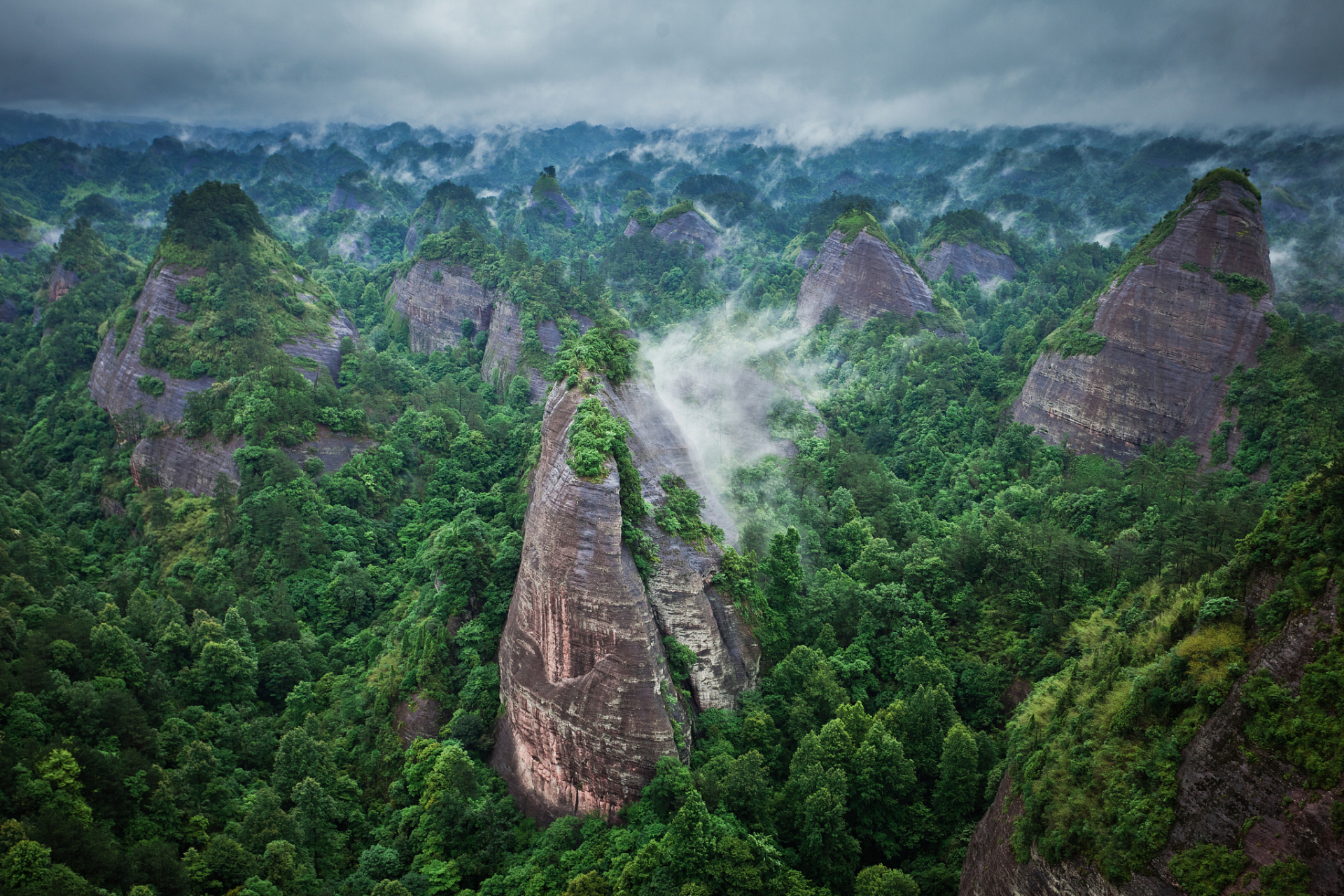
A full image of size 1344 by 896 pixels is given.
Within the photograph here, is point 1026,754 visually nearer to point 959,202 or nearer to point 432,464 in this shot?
point 432,464

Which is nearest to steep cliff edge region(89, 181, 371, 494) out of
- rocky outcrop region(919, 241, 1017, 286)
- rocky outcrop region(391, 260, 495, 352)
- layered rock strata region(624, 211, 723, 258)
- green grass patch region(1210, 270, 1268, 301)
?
rocky outcrop region(391, 260, 495, 352)

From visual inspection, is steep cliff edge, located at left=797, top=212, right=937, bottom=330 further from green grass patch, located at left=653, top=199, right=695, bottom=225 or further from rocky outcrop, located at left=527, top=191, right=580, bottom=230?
rocky outcrop, located at left=527, top=191, right=580, bottom=230

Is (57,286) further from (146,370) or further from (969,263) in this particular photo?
(969,263)

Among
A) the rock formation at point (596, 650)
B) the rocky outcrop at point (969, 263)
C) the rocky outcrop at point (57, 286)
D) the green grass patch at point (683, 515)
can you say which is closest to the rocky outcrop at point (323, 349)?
the rocky outcrop at point (57, 286)

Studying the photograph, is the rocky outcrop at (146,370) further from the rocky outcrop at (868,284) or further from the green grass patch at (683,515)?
the rocky outcrop at (868,284)

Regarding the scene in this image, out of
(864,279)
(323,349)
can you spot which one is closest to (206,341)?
(323,349)

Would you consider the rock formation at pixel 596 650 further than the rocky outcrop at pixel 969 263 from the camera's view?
No

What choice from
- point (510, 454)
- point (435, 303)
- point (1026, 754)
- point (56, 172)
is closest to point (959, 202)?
point (435, 303)

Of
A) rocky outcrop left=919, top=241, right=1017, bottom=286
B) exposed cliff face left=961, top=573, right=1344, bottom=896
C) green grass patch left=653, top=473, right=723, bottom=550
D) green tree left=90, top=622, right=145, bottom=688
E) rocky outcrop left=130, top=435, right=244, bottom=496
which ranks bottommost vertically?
exposed cliff face left=961, top=573, right=1344, bottom=896
